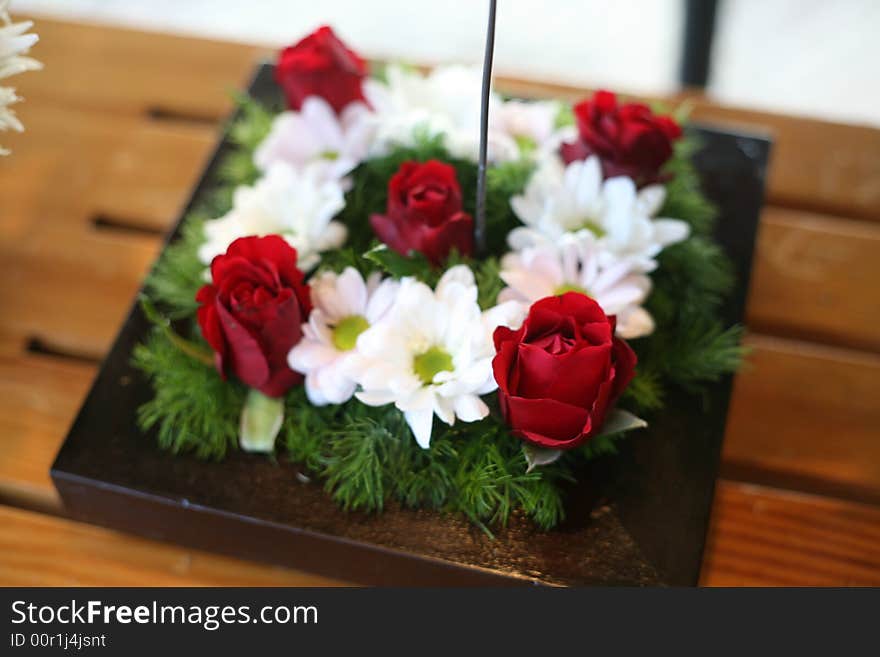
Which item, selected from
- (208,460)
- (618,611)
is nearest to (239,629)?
(208,460)

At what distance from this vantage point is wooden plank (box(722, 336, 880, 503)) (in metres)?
0.72

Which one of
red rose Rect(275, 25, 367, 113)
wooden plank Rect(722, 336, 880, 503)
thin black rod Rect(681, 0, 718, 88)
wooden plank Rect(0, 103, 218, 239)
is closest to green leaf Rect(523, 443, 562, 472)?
wooden plank Rect(722, 336, 880, 503)

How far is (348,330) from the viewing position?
2.02 ft

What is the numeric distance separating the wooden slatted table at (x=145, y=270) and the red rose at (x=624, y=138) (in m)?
0.20

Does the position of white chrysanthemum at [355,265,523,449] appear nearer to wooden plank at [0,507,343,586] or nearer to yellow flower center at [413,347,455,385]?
yellow flower center at [413,347,455,385]

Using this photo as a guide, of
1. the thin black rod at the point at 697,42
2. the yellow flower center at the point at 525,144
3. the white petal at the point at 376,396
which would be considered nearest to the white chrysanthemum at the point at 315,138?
the yellow flower center at the point at 525,144

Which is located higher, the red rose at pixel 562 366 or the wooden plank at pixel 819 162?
the wooden plank at pixel 819 162

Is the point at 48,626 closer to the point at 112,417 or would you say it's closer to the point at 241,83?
the point at 112,417

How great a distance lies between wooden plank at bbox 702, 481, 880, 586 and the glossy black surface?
0.09 m

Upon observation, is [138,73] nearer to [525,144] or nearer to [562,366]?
[525,144]

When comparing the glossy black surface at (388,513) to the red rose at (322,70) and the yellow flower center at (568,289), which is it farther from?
the red rose at (322,70)

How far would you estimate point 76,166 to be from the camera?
896mm

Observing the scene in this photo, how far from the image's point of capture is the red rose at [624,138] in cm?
65

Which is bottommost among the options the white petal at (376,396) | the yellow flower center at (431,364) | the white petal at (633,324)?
the white petal at (376,396)
